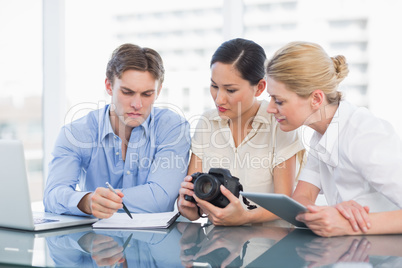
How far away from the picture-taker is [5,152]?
1.43 m

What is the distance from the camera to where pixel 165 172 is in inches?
75.0

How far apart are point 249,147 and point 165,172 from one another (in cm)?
42

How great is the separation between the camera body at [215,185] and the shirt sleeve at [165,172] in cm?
35

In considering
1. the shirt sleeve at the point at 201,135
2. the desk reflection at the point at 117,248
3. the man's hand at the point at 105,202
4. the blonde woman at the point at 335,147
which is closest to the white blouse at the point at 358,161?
the blonde woman at the point at 335,147

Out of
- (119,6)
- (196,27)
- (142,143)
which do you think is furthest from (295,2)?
(142,143)

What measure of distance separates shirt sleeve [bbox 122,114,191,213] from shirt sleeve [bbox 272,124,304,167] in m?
0.41

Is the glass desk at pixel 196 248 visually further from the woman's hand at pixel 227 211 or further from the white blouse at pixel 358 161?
the white blouse at pixel 358 161

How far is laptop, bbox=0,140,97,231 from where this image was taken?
141cm

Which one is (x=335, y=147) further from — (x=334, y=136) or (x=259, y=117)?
(x=259, y=117)

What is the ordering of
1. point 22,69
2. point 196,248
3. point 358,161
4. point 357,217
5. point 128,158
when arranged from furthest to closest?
point 22,69, point 128,158, point 358,161, point 357,217, point 196,248

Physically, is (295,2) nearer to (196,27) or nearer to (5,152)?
(196,27)

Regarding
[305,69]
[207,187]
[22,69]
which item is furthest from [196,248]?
[22,69]

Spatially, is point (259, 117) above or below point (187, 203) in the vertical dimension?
above

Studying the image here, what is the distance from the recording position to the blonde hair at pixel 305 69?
5.18ft
